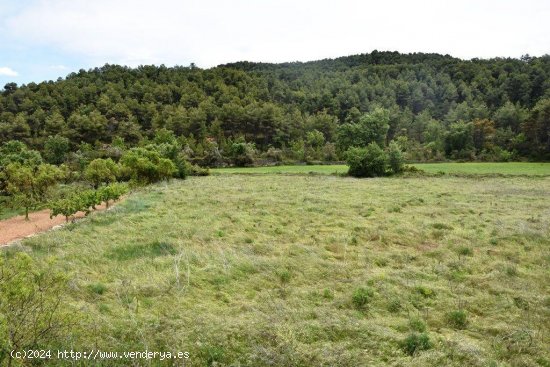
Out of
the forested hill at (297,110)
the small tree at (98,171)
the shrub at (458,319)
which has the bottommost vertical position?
the shrub at (458,319)

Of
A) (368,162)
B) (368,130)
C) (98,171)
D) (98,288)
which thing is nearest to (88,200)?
(98,171)

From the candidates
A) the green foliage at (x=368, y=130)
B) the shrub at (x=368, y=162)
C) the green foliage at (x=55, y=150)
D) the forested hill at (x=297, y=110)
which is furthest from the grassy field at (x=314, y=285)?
the green foliage at (x=55, y=150)

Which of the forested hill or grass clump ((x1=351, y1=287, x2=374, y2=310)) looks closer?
grass clump ((x1=351, y1=287, x2=374, y2=310))

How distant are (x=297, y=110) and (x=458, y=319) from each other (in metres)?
81.3

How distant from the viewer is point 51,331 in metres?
6.25

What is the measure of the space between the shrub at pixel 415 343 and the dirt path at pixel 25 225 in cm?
1666

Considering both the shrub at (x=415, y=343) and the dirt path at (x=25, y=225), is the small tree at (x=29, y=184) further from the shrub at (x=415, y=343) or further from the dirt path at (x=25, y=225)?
the shrub at (x=415, y=343)

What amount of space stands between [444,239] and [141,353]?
Result: 11.5 meters

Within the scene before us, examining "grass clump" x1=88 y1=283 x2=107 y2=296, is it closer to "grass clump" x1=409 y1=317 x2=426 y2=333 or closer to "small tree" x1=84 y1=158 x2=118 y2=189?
"grass clump" x1=409 y1=317 x2=426 y2=333

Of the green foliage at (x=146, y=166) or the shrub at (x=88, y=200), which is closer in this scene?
the shrub at (x=88, y=200)

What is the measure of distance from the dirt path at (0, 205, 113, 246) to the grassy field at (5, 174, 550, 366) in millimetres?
3030

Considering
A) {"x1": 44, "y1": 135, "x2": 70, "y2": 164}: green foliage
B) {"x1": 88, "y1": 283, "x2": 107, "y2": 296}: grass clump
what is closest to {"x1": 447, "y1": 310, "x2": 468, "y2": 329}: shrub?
{"x1": 88, "y1": 283, "x2": 107, "y2": 296}: grass clump

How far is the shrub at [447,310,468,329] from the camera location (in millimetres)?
7543

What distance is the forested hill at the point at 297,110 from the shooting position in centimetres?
6419
